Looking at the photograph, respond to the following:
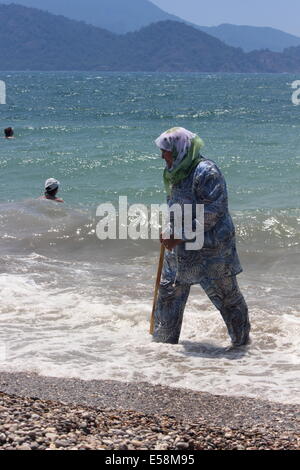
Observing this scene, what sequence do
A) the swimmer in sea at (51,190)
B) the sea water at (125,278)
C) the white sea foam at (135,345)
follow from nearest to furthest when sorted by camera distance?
the white sea foam at (135,345) → the sea water at (125,278) → the swimmer in sea at (51,190)

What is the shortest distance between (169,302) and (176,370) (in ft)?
2.30

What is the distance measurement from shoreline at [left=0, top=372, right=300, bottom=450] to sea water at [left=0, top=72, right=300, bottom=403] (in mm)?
310

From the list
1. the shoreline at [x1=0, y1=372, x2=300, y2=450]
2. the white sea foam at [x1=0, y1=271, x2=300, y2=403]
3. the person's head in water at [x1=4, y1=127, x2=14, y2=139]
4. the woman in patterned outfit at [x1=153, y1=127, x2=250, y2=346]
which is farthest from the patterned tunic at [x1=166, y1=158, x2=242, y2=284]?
the person's head in water at [x1=4, y1=127, x2=14, y2=139]

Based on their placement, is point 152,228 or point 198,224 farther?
point 152,228

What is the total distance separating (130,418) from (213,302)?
207 cm

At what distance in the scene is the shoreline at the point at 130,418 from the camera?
432 centimetres

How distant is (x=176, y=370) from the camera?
20.7 feet

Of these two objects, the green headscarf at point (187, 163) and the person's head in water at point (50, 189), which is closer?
the green headscarf at point (187, 163)

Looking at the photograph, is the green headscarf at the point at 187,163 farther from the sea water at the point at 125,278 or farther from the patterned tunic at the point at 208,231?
the sea water at the point at 125,278

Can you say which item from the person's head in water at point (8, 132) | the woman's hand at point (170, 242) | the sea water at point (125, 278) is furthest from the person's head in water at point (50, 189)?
the person's head in water at point (8, 132)

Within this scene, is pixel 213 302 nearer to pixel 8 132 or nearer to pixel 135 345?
pixel 135 345

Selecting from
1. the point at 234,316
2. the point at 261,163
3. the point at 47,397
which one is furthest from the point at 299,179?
the point at 47,397

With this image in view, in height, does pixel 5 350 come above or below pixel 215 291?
below

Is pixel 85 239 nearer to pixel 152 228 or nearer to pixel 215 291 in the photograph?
pixel 152 228
